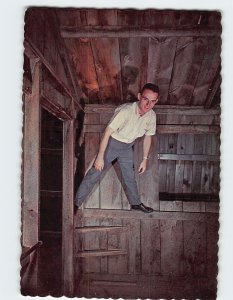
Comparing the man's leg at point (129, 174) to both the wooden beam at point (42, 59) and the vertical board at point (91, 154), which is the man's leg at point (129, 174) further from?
the wooden beam at point (42, 59)

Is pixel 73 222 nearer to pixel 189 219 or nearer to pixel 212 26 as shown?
pixel 189 219

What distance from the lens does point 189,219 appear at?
80.3 inches

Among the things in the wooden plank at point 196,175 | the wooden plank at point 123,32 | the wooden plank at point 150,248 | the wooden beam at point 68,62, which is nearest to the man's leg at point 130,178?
the wooden plank at point 150,248

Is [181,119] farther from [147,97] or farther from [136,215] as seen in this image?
[136,215]

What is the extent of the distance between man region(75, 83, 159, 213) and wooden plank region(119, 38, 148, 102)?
4cm

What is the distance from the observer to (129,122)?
150cm

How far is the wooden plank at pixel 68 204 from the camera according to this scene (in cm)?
170

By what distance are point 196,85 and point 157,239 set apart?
104cm

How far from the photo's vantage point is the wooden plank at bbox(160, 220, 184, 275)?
6.46 feet

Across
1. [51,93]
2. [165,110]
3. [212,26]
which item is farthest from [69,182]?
[212,26]

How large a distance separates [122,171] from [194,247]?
682 millimetres

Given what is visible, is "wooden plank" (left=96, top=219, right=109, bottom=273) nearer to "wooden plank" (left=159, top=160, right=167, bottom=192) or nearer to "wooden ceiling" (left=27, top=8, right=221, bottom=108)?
"wooden ceiling" (left=27, top=8, right=221, bottom=108)

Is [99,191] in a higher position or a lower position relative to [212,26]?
lower

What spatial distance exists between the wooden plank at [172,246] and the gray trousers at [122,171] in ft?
1.47
